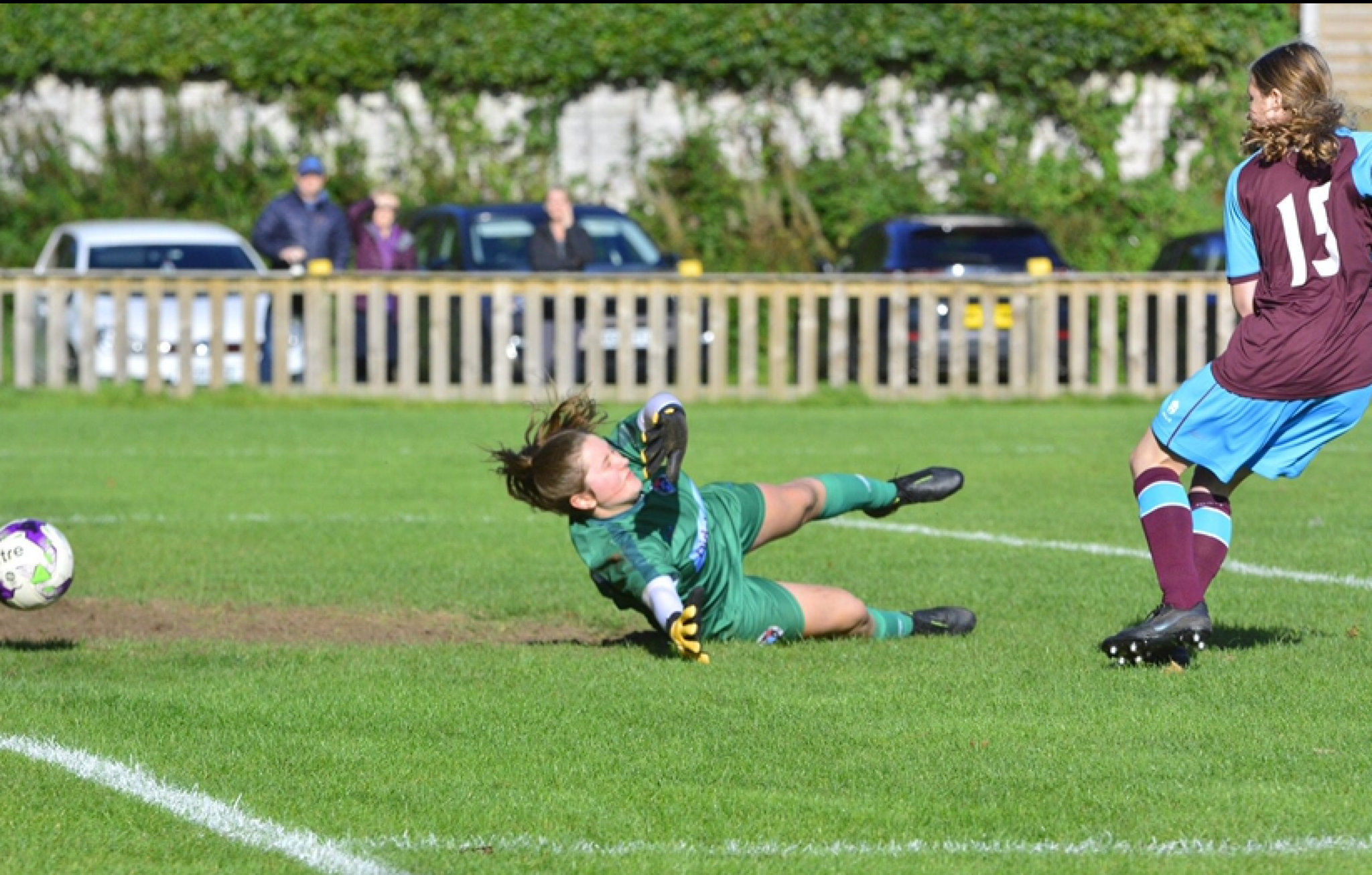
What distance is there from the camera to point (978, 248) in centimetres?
2262

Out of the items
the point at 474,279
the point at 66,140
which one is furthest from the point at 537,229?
the point at 66,140

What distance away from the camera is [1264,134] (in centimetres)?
675

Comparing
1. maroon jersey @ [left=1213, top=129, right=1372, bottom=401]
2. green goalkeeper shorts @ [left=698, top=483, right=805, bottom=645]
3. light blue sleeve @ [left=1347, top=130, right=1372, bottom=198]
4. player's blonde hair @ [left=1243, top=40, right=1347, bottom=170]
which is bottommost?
green goalkeeper shorts @ [left=698, top=483, right=805, bottom=645]

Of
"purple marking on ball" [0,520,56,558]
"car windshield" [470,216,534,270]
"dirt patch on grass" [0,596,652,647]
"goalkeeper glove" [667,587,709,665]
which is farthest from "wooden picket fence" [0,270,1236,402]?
"goalkeeper glove" [667,587,709,665]

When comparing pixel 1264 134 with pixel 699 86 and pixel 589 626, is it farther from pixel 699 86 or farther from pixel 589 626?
pixel 699 86

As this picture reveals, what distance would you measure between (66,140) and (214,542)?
64.9 feet

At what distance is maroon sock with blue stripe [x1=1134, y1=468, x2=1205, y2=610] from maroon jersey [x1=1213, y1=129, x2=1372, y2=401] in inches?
15.0

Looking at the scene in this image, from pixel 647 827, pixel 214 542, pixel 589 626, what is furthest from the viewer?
pixel 214 542

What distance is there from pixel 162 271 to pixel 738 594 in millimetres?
13404

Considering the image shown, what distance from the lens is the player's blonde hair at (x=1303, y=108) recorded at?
666cm

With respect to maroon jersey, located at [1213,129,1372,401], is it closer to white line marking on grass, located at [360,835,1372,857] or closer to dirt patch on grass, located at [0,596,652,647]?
white line marking on grass, located at [360,835,1372,857]

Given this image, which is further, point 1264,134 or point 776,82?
point 776,82

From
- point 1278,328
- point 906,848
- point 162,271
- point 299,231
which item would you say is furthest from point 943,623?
point 299,231

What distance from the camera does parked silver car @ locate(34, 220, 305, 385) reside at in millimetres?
20312
